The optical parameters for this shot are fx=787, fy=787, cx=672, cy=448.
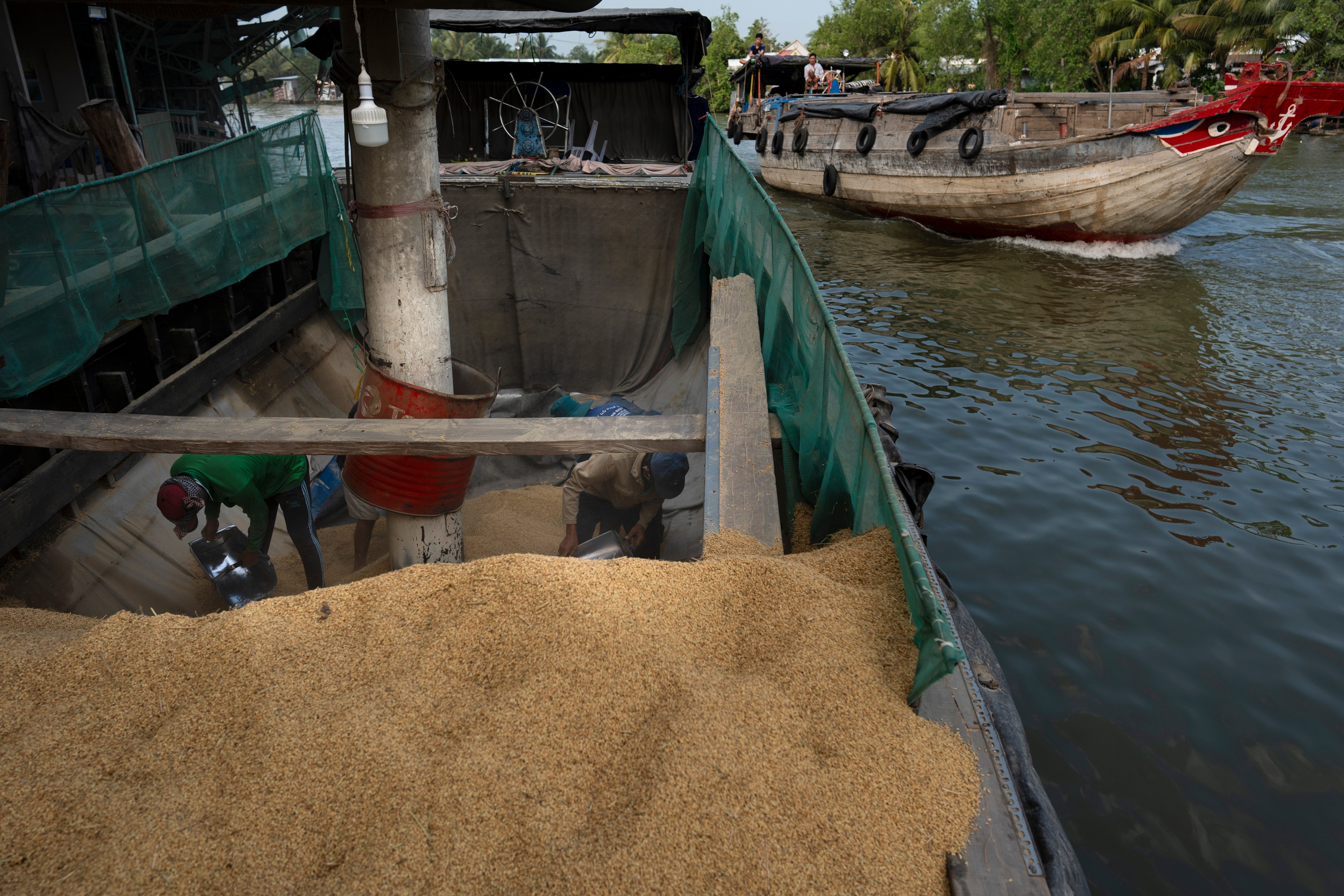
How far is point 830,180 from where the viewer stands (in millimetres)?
18625

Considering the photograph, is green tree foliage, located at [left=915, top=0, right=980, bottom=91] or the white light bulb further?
green tree foliage, located at [left=915, top=0, right=980, bottom=91]

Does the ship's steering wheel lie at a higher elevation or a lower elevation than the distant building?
lower

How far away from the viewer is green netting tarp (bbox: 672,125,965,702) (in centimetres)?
204

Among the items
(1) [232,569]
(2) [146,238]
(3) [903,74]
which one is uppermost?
(3) [903,74]

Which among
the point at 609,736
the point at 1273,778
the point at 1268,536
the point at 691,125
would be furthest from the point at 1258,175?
the point at 609,736

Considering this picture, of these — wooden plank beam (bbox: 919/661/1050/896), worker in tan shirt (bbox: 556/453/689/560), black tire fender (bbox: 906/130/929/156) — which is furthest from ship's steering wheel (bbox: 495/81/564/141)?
wooden plank beam (bbox: 919/661/1050/896)

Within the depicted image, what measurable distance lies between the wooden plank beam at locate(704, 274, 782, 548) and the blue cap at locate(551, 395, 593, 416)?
2150 millimetres

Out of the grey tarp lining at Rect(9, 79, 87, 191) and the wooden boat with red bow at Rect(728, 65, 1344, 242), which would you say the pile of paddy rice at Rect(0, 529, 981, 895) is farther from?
the wooden boat with red bow at Rect(728, 65, 1344, 242)

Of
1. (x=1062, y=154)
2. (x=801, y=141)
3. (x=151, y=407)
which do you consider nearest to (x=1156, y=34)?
(x=801, y=141)

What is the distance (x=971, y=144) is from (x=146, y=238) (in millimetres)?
13807

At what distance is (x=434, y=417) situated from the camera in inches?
180

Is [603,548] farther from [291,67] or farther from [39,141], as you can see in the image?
[291,67]

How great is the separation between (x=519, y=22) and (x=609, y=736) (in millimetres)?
10078

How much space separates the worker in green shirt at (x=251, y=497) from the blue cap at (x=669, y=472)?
2.21 metres
